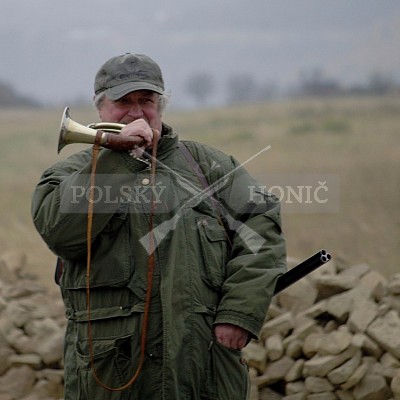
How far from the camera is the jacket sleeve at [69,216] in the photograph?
299 centimetres

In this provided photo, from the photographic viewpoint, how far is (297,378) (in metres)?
4.78

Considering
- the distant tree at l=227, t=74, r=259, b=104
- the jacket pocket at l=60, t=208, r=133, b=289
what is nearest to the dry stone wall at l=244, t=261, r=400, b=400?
the jacket pocket at l=60, t=208, r=133, b=289

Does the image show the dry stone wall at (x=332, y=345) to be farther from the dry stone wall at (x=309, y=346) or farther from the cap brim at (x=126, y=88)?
the cap brim at (x=126, y=88)

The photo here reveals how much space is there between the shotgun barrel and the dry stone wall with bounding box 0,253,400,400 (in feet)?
5.15

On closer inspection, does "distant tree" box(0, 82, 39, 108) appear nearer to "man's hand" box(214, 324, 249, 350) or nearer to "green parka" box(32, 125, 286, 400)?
"green parka" box(32, 125, 286, 400)

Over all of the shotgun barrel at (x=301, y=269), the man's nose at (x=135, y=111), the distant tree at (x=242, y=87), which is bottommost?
the shotgun barrel at (x=301, y=269)

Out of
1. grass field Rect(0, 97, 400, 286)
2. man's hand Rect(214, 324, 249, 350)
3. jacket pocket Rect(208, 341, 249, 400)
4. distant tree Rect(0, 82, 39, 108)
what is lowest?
jacket pocket Rect(208, 341, 249, 400)

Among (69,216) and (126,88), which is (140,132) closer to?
(126,88)

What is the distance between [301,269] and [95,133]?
87 cm

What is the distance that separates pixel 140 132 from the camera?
3.07 m

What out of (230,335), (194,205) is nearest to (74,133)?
(194,205)

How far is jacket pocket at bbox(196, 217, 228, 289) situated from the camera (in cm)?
312

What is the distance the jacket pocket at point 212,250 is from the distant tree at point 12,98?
154 feet

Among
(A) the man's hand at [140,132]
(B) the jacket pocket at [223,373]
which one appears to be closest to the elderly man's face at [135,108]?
(A) the man's hand at [140,132]
